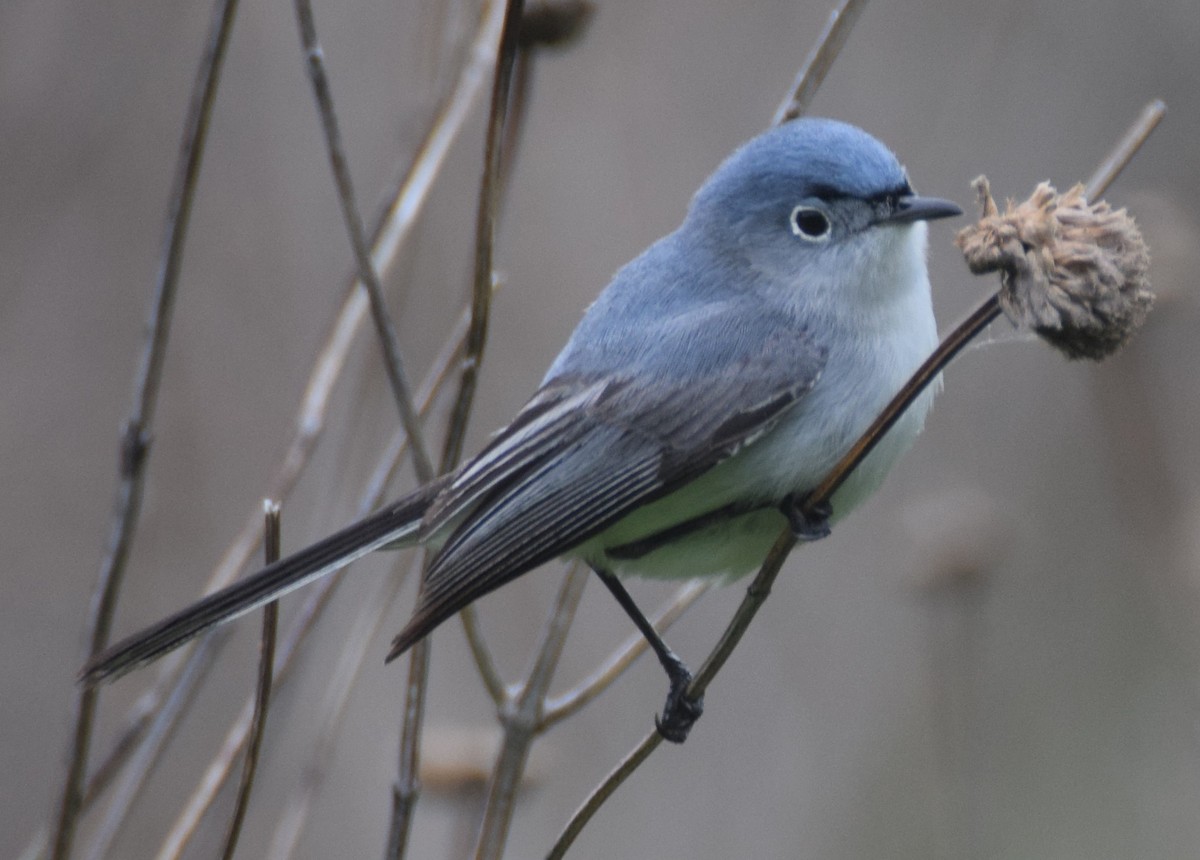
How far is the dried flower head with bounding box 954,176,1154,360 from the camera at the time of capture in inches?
Answer: 56.1

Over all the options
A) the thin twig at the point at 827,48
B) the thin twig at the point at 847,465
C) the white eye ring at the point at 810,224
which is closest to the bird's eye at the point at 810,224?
the white eye ring at the point at 810,224

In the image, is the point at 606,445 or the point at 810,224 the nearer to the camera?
the point at 606,445

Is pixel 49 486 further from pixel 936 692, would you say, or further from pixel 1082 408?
pixel 1082 408

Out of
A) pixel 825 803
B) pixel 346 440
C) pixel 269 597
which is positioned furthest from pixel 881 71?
pixel 269 597

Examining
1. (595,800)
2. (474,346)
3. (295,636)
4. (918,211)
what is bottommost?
(595,800)

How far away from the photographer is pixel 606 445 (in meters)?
2.08

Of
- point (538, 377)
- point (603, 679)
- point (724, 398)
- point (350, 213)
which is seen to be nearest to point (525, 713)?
point (603, 679)

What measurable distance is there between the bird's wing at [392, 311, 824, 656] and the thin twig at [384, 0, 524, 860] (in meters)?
0.29

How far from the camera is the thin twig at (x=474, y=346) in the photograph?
1504 millimetres

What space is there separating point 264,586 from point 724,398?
817 mm

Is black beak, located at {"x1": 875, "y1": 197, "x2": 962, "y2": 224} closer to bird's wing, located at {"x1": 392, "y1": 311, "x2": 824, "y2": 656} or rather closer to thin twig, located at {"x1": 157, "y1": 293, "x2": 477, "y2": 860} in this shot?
bird's wing, located at {"x1": 392, "y1": 311, "x2": 824, "y2": 656}

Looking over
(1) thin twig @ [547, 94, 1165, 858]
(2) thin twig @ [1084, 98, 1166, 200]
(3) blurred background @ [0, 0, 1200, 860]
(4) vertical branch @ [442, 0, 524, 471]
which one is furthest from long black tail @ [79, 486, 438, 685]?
(3) blurred background @ [0, 0, 1200, 860]

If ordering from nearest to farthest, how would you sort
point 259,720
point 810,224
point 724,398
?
point 259,720 < point 724,398 < point 810,224

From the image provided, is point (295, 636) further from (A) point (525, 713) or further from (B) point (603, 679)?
(B) point (603, 679)
